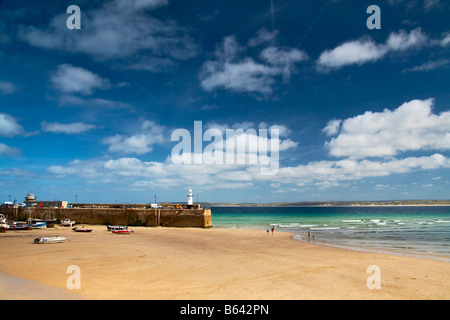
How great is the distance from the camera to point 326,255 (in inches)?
907

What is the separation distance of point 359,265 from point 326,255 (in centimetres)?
418

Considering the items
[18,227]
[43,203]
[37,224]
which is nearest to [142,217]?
[37,224]

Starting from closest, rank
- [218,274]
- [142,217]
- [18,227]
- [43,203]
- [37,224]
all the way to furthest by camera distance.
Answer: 1. [218,274]
2. [18,227]
3. [37,224]
4. [142,217]
5. [43,203]

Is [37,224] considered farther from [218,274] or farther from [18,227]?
[218,274]

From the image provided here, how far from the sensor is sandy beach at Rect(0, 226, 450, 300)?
1245 centimetres

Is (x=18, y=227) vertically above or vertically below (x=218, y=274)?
below

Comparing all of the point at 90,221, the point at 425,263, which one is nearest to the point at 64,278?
the point at 425,263

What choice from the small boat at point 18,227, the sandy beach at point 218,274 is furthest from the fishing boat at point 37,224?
the sandy beach at point 218,274

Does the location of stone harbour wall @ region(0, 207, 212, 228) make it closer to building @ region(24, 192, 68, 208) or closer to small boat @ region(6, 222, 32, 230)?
building @ region(24, 192, 68, 208)

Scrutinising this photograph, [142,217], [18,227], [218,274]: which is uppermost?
[218,274]

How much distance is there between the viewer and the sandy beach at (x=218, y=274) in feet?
40.8

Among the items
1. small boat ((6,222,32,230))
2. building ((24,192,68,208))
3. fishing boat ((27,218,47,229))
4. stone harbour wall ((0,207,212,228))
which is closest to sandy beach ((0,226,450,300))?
small boat ((6,222,32,230))

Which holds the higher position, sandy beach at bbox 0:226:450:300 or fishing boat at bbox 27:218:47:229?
sandy beach at bbox 0:226:450:300

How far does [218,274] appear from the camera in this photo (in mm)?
15852
